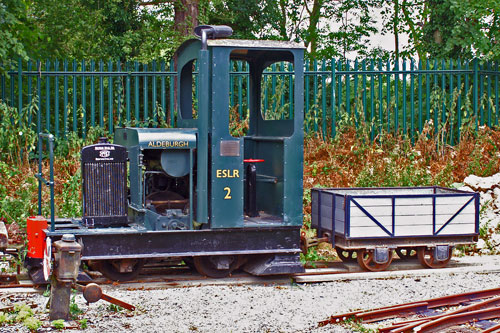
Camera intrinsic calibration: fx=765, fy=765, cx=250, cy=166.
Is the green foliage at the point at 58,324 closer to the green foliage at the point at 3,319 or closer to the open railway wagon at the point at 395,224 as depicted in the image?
the green foliage at the point at 3,319

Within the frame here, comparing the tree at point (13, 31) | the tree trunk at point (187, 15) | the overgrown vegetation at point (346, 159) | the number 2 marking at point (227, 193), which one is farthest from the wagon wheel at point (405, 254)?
the tree trunk at point (187, 15)

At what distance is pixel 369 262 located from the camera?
378 inches

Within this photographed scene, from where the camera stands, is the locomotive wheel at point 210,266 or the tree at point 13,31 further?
the tree at point 13,31

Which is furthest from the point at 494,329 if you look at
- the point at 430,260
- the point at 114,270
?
the point at 114,270

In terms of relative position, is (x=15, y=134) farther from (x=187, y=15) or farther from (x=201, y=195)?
(x=201, y=195)

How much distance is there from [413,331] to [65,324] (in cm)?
308

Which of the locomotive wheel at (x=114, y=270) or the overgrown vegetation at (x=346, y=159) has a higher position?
the overgrown vegetation at (x=346, y=159)

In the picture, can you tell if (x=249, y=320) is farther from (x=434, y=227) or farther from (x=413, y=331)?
(x=434, y=227)

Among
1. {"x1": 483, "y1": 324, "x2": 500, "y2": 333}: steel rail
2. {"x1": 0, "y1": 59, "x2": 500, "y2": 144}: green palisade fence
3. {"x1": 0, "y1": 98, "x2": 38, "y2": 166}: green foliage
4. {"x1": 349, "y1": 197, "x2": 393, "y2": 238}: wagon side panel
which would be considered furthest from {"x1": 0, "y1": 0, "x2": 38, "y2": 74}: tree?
{"x1": 483, "y1": 324, "x2": 500, "y2": 333}: steel rail

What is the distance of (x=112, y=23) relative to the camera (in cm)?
1741

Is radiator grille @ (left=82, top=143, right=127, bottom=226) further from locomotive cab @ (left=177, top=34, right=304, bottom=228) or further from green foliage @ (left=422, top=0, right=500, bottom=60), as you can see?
green foliage @ (left=422, top=0, right=500, bottom=60)

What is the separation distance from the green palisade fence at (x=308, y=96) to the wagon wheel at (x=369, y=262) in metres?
4.76

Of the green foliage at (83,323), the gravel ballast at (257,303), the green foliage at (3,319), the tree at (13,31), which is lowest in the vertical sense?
the gravel ballast at (257,303)

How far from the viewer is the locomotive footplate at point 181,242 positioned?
8.45 m
